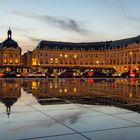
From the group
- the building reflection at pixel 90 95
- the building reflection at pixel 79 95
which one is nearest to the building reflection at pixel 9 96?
the building reflection at pixel 79 95

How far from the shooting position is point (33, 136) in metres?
5.67

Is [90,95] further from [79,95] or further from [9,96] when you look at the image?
[9,96]

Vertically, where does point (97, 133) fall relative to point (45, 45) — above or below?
below

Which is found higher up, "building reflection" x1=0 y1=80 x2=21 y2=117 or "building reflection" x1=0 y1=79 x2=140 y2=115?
"building reflection" x1=0 y1=80 x2=21 y2=117

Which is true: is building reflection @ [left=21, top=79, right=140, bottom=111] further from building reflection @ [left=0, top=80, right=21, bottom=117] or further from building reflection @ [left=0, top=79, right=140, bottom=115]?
building reflection @ [left=0, top=80, right=21, bottom=117]

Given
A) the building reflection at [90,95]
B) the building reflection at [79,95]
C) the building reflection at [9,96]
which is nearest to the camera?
the building reflection at [9,96]

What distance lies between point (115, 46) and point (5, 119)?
186m

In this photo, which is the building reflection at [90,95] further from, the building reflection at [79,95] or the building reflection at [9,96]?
the building reflection at [9,96]

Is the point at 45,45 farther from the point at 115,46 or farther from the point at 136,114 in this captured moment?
the point at 136,114

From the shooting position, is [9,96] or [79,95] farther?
[79,95]

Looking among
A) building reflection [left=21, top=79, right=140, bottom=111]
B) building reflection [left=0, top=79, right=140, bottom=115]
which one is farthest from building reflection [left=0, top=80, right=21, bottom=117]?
building reflection [left=21, top=79, right=140, bottom=111]

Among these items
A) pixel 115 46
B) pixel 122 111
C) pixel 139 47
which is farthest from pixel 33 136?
pixel 115 46

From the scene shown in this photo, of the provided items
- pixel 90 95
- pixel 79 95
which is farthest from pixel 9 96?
pixel 90 95

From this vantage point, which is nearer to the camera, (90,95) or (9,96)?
(9,96)
